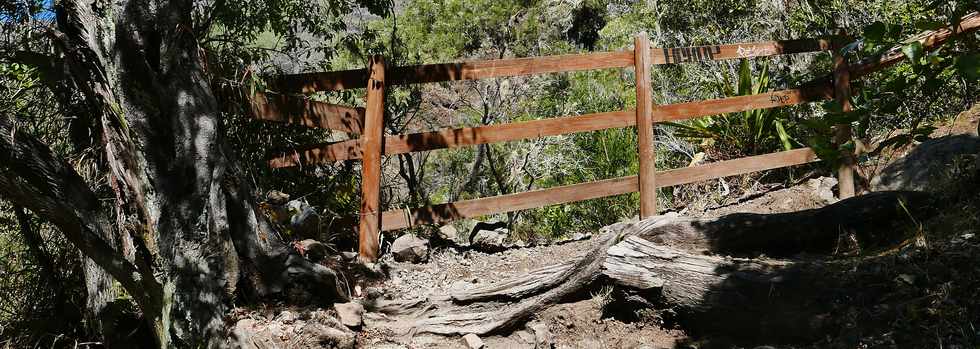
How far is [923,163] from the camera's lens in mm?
7117

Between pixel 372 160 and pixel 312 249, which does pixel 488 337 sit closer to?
pixel 312 249

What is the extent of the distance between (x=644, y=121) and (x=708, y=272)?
2438 millimetres

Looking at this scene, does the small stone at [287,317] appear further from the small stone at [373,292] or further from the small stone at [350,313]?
the small stone at [373,292]

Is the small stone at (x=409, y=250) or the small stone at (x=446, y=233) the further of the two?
the small stone at (x=446, y=233)

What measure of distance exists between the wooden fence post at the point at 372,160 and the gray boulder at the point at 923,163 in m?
4.33

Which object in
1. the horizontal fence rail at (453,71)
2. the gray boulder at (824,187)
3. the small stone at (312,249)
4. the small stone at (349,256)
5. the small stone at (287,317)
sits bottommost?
the small stone at (287,317)

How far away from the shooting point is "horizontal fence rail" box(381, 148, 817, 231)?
6.20 m

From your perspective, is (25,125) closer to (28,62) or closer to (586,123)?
(28,62)

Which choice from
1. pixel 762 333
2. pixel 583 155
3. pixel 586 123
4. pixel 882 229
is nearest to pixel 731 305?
pixel 762 333

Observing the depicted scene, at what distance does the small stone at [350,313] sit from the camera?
5059mm

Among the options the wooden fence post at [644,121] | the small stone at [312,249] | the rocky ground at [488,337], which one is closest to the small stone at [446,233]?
the rocky ground at [488,337]

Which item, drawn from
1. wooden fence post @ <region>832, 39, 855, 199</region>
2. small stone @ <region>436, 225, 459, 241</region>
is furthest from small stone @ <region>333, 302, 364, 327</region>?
wooden fence post @ <region>832, 39, 855, 199</region>

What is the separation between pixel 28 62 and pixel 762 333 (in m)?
4.16

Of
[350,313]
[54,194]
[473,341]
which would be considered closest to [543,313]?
[473,341]
